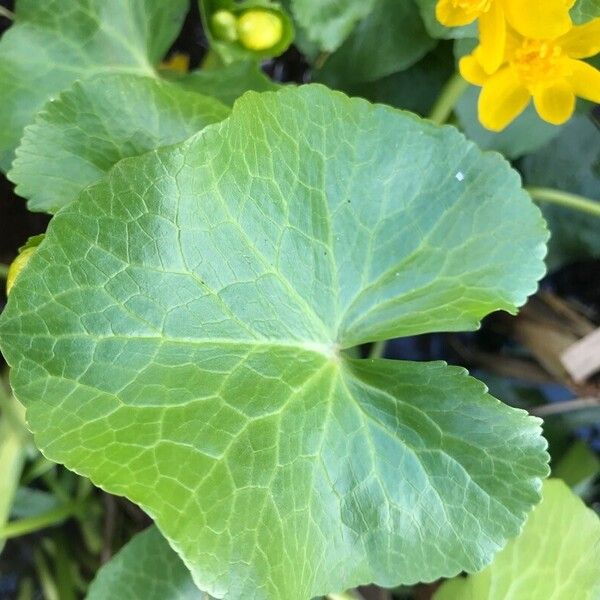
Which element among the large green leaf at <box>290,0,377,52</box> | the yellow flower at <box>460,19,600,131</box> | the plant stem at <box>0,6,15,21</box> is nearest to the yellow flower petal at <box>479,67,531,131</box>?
the yellow flower at <box>460,19,600,131</box>

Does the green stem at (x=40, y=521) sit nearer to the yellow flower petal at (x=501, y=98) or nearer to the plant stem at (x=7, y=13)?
the plant stem at (x=7, y=13)

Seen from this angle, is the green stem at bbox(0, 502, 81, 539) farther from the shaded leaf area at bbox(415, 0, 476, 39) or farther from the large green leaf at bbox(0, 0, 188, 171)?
the shaded leaf area at bbox(415, 0, 476, 39)

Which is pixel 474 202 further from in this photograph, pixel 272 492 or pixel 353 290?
pixel 272 492

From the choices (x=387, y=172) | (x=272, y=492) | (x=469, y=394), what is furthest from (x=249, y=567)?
(x=387, y=172)

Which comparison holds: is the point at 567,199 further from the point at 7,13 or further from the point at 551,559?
the point at 7,13

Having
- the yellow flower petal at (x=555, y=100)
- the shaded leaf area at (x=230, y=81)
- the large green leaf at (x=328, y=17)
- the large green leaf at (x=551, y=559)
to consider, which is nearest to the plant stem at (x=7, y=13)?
the shaded leaf area at (x=230, y=81)
